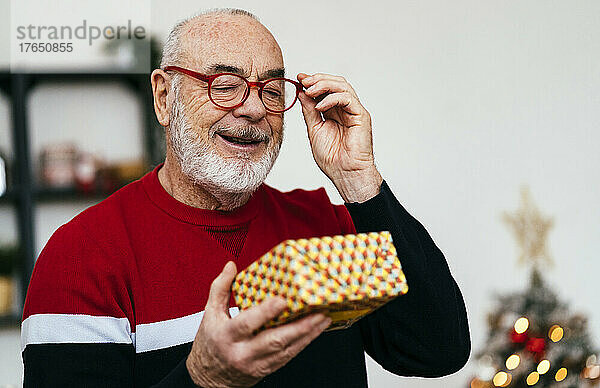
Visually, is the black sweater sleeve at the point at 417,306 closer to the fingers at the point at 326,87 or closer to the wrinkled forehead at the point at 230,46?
the fingers at the point at 326,87

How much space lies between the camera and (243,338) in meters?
0.94

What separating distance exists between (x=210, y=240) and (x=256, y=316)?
18.2 inches

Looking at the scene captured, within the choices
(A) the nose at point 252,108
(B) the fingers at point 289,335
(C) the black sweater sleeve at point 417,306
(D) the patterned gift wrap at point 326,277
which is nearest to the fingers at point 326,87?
(A) the nose at point 252,108

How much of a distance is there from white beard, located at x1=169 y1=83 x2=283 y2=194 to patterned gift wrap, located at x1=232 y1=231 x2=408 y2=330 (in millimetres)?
369

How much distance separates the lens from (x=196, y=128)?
1.36 m

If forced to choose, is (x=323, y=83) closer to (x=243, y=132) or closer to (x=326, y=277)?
(x=243, y=132)

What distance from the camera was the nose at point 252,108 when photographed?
51.9 inches

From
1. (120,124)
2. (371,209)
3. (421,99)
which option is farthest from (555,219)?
(371,209)

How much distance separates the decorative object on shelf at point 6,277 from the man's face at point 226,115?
5.64 ft

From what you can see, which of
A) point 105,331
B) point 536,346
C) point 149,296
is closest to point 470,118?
point 536,346

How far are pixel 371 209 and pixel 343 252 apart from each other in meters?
0.34

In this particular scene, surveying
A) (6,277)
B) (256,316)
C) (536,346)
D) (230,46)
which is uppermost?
(230,46)

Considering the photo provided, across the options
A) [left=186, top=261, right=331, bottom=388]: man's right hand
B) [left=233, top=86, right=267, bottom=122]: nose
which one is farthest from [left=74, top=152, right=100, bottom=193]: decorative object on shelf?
[left=186, top=261, right=331, bottom=388]: man's right hand

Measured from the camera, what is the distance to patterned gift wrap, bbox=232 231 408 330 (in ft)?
2.89
